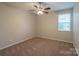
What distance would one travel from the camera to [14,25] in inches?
63.0

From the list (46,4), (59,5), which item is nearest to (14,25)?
(46,4)

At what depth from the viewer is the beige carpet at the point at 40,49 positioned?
154 centimetres

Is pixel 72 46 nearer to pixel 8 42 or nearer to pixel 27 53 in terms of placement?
pixel 27 53

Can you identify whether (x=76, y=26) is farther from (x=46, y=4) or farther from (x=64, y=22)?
(x=46, y=4)

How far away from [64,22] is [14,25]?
95 centimetres

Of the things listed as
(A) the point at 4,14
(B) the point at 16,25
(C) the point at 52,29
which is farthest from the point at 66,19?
(A) the point at 4,14

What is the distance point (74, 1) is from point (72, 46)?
0.88 meters

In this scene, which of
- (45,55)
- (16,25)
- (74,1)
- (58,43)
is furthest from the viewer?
(58,43)

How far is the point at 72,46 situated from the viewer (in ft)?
5.60

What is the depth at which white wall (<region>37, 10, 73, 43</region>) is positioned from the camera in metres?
1.67

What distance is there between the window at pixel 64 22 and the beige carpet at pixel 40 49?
1.02ft

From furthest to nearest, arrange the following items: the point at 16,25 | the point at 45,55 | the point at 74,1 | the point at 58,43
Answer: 1. the point at 58,43
2. the point at 16,25
3. the point at 45,55
4. the point at 74,1

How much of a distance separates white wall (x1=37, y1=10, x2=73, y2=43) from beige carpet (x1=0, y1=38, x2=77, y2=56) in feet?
0.33

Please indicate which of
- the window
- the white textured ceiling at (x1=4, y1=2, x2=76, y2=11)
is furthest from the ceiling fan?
the window
